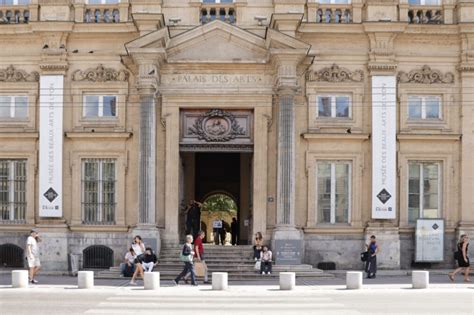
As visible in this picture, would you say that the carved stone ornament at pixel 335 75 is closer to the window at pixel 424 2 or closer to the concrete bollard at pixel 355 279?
the window at pixel 424 2

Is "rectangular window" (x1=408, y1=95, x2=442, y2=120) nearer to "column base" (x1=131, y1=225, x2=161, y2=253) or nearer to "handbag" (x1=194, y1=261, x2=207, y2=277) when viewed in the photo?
"handbag" (x1=194, y1=261, x2=207, y2=277)

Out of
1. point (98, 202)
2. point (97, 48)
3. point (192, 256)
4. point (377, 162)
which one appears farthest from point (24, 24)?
point (377, 162)

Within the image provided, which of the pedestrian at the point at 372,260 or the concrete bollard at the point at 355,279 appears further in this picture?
the pedestrian at the point at 372,260

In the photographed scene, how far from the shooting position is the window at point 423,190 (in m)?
32.1

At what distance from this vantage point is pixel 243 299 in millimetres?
22031

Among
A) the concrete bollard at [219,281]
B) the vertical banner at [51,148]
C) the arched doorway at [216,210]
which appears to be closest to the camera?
the concrete bollard at [219,281]

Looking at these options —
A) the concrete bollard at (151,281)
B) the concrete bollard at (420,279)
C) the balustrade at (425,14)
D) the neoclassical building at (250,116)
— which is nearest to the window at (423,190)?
the neoclassical building at (250,116)

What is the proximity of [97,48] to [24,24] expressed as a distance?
281cm

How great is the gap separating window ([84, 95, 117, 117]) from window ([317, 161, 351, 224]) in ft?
26.3

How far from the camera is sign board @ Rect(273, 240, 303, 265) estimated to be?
2992 cm

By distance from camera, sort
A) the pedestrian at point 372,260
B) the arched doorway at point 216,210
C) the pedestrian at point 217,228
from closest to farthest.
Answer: the pedestrian at point 372,260 < the pedestrian at point 217,228 < the arched doorway at point 216,210

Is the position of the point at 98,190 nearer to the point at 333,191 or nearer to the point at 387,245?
the point at 333,191

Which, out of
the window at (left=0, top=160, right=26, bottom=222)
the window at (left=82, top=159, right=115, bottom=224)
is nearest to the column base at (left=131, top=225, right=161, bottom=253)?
the window at (left=82, top=159, right=115, bottom=224)

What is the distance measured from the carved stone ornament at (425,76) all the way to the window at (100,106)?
10.7 m
